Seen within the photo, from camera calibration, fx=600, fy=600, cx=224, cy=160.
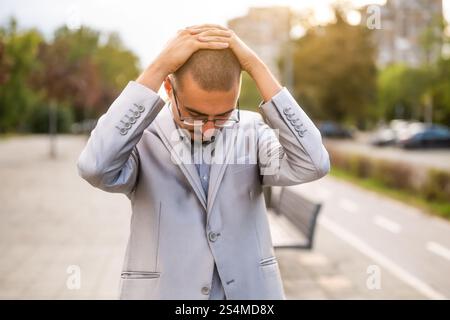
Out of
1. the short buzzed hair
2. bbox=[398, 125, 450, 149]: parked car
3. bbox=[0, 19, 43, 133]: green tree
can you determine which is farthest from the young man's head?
A: bbox=[398, 125, 450, 149]: parked car

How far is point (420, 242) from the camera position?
327 inches

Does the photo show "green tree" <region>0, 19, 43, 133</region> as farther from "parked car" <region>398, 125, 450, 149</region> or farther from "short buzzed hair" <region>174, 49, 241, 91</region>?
"parked car" <region>398, 125, 450, 149</region>

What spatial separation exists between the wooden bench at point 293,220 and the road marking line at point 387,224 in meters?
2.10

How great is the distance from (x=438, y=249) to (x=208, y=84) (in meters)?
6.88

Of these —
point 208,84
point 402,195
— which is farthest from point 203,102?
point 402,195

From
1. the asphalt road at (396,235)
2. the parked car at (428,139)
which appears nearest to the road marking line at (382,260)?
the asphalt road at (396,235)

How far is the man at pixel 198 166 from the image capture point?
1.81 meters

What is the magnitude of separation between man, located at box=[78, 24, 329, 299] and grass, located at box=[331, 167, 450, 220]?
9.08 metres

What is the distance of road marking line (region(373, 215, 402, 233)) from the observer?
930 cm

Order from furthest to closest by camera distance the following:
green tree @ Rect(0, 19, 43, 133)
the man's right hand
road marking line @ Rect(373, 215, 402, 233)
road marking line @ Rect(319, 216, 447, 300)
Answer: green tree @ Rect(0, 19, 43, 133)
road marking line @ Rect(373, 215, 402, 233)
road marking line @ Rect(319, 216, 447, 300)
the man's right hand

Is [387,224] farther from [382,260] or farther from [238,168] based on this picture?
[238,168]

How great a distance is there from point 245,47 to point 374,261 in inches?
229

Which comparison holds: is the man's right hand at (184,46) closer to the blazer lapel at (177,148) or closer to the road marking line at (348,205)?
the blazer lapel at (177,148)
